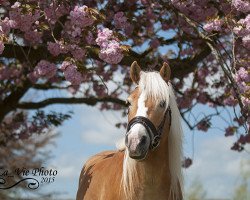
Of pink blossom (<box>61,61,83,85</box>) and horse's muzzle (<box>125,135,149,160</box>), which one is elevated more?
horse's muzzle (<box>125,135,149,160</box>)

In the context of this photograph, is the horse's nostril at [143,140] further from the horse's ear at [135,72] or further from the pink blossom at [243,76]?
the pink blossom at [243,76]

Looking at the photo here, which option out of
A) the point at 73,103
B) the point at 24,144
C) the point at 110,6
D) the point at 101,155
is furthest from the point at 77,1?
the point at 24,144

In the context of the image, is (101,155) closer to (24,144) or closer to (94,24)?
(94,24)

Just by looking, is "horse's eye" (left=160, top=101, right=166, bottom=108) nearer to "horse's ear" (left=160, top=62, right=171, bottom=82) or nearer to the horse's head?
the horse's head

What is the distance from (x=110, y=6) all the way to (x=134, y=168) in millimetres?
6404

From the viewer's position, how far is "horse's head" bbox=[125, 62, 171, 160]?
523cm

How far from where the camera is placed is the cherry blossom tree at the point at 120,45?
28.2 ft

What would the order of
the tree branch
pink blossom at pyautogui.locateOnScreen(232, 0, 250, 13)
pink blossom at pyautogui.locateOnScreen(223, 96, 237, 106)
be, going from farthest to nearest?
the tree branch → pink blossom at pyautogui.locateOnScreen(223, 96, 237, 106) → pink blossom at pyautogui.locateOnScreen(232, 0, 250, 13)

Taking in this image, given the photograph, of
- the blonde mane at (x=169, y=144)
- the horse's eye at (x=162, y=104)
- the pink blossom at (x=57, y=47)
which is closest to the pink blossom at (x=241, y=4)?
the pink blossom at (x=57, y=47)

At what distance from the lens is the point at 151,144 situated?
5.42 meters

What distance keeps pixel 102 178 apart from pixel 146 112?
156cm

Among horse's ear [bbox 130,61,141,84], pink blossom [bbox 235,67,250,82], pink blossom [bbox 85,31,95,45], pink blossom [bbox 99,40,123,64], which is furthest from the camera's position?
pink blossom [bbox 235,67,250,82]

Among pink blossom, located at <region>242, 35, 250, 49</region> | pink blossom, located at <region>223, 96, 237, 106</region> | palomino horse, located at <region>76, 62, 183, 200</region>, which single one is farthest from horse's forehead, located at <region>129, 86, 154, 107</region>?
pink blossom, located at <region>223, 96, 237, 106</region>

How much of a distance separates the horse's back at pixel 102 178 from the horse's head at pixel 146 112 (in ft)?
3.10
